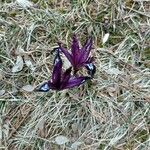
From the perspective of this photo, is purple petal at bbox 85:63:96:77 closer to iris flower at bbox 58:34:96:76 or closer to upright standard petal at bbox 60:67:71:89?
iris flower at bbox 58:34:96:76

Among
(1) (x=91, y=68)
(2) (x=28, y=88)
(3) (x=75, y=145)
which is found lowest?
(3) (x=75, y=145)

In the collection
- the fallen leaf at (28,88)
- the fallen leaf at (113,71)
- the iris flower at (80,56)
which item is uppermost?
the iris flower at (80,56)

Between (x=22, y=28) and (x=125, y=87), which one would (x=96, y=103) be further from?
(x=22, y=28)

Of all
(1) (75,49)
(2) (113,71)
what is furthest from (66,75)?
(2) (113,71)

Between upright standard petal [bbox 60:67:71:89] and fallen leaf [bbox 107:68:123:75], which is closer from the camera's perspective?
upright standard petal [bbox 60:67:71:89]

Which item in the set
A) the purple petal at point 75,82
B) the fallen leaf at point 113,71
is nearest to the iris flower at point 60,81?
the purple petal at point 75,82

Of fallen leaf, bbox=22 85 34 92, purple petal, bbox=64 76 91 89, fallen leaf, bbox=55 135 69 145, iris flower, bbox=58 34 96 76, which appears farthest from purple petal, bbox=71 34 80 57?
fallen leaf, bbox=55 135 69 145

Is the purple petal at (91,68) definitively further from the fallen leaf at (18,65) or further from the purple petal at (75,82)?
the fallen leaf at (18,65)

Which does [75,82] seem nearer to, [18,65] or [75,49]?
[75,49]
